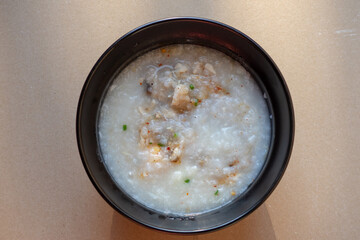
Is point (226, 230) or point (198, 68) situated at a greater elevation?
point (198, 68)

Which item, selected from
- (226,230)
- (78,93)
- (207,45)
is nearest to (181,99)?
(207,45)

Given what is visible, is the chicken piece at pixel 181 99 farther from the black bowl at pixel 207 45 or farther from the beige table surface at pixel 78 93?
the beige table surface at pixel 78 93

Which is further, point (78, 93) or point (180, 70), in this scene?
point (78, 93)

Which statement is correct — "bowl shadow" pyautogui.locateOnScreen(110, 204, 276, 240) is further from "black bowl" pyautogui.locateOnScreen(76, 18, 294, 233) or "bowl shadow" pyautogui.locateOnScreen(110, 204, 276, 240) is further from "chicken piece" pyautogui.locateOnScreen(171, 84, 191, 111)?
"chicken piece" pyautogui.locateOnScreen(171, 84, 191, 111)

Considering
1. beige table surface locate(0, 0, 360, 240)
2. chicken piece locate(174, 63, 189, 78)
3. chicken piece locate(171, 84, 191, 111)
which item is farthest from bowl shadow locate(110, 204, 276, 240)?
chicken piece locate(174, 63, 189, 78)

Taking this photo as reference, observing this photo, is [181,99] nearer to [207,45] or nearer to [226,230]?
[207,45]

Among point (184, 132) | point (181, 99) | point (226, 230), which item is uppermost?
point (181, 99)
